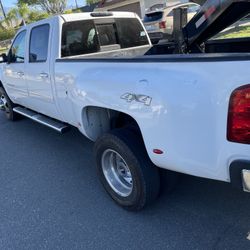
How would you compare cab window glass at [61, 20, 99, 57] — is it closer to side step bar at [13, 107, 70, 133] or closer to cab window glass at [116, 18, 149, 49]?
cab window glass at [116, 18, 149, 49]

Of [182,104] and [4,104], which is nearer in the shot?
[182,104]

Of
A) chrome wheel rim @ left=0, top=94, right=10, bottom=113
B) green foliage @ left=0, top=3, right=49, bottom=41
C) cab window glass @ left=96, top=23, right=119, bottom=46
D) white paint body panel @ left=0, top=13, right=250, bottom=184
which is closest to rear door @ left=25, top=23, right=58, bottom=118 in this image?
cab window glass @ left=96, top=23, right=119, bottom=46

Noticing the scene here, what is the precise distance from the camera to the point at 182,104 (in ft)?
7.62

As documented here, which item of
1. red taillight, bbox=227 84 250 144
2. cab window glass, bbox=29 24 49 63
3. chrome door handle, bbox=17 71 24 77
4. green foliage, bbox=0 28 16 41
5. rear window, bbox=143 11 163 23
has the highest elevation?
cab window glass, bbox=29 24 49 63

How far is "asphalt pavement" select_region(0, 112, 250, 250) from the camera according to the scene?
2895 millimetres

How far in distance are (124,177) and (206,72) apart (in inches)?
64.7

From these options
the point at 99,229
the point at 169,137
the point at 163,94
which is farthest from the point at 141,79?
the point at 99,229

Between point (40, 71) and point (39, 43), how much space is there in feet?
1.52

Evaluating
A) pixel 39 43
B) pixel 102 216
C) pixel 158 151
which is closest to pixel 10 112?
pixel 39 43

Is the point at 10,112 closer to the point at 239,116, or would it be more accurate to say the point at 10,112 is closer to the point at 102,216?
the point at 102,216

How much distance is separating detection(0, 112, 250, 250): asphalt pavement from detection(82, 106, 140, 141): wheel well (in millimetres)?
681

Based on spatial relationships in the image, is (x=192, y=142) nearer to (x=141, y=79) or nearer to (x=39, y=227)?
(x=141, y=79)

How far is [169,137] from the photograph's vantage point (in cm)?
252

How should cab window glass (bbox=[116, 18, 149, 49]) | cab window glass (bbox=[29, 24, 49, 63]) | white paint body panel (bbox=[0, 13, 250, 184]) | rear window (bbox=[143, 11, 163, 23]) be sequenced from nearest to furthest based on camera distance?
white paint body panel (bbox=[0, 13, 250, 184]), cab window glass (bbox=[29, 24, 49, 63]), cab window glass (bbox=[116, 18, 149, 49]), rear window (bbox=[143, 11, 163, 23])
